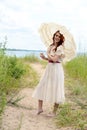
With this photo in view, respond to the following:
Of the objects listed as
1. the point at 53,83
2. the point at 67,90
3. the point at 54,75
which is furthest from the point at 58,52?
the point at 67,90

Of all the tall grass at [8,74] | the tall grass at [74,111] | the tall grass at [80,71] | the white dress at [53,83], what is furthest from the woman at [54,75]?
the tall grass at [80,71]

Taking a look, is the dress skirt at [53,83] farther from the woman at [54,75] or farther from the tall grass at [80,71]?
the tall grass at [80,71]

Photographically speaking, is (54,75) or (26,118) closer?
(26,118)

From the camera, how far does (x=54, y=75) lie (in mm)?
7441

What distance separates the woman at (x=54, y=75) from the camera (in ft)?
24.3

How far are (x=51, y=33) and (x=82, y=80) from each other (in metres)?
4.84

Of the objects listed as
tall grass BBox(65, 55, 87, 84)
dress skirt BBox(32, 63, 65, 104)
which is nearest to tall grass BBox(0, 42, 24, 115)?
dress skirt BBox(32, 63, 65, 104)

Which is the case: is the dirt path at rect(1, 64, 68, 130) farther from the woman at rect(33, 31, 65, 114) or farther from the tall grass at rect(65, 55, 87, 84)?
the tall grass at rect(65, 55, 87, 84)

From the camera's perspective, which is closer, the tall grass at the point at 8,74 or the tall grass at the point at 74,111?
the tall grass at the point at 74,111

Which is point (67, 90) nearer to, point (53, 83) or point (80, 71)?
point (80, 71)

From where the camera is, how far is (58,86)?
7.47m

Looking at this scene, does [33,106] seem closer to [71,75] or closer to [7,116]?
[7,116]

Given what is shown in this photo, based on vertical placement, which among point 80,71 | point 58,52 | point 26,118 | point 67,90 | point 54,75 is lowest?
point 26,118

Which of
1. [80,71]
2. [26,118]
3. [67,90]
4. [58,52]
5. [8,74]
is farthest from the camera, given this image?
[80,71]
